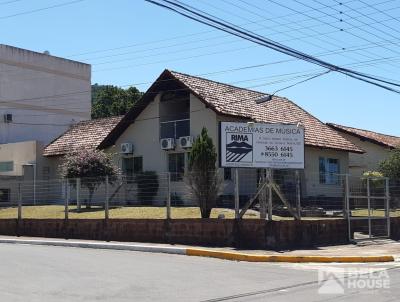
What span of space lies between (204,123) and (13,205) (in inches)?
420

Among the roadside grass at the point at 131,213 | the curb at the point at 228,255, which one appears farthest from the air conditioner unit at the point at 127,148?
the curb at the point at 228,255

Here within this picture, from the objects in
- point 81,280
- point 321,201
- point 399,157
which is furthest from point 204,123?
point 81,280

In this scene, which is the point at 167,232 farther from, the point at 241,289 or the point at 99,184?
the point at 241,289

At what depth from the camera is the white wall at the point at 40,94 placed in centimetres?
5084

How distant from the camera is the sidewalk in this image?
1517cm

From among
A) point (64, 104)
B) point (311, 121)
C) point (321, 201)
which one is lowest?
point (321, 201)

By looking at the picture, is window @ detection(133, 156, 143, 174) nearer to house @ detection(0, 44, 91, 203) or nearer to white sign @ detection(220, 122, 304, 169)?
house @ detection(0, 44, 91, 203)

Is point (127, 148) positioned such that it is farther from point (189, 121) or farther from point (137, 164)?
point (189, 121)

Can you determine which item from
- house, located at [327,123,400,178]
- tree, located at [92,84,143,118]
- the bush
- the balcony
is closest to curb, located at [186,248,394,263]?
the bush

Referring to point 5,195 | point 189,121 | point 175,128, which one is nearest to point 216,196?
point 189,121

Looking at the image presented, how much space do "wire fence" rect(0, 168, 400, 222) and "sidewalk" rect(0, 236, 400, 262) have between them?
4.72 ft

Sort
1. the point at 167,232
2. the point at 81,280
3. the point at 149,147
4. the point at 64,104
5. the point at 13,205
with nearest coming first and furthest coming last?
the point at 81,280 → the point at 167,232 → the point at 13,205 → the point at 149,147 → the point at 64,104

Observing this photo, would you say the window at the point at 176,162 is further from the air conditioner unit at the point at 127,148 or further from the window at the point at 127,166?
the window at the point at 127,166

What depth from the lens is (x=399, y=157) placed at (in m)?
34.8
